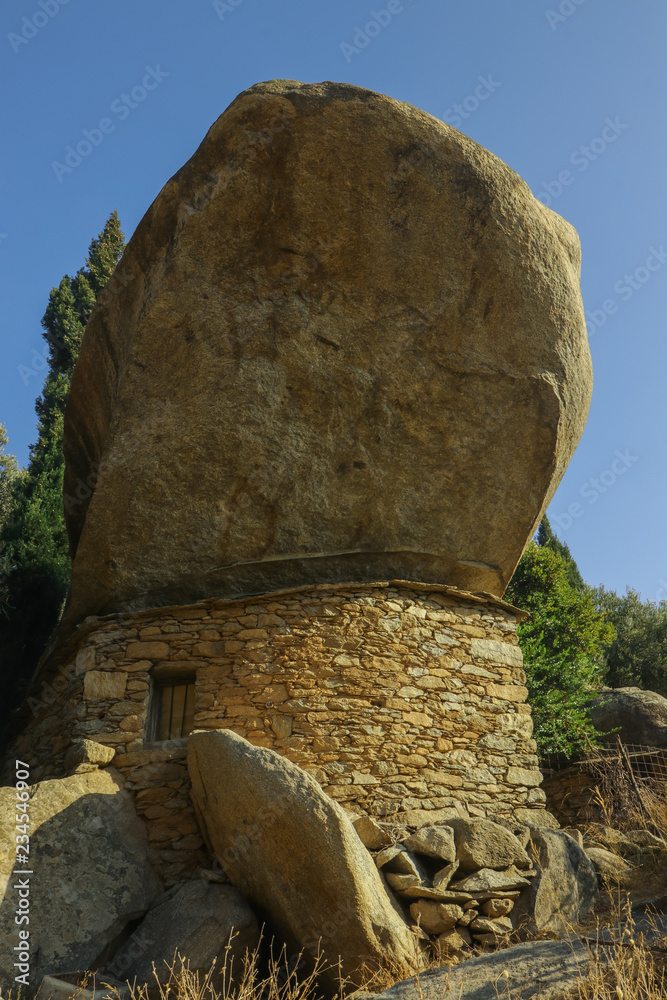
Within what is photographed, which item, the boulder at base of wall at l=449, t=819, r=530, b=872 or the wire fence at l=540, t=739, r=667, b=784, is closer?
the boulder at base of wall at l=449, t=819, r=530, b=872

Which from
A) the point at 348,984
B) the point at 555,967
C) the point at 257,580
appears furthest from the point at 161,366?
the point at 555,967

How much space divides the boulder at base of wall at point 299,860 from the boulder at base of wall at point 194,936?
0.21m

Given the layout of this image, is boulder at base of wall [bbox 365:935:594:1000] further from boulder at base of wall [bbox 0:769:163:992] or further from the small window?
the small window

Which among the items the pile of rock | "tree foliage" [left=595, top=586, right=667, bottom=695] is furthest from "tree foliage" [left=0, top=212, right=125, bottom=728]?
"tree foliage" [left=595, top=586, right=667, bottom=695]

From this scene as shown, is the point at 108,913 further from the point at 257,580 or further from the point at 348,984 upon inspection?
the point at 257,580

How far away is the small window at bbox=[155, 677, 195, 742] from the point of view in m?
6.81

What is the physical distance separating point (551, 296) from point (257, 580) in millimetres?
4403

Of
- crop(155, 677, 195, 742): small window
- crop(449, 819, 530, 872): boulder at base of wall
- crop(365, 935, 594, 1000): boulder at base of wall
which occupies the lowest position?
crop(365, 935, 594, 1000): boulder at base of wall

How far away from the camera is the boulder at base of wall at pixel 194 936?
483 cm

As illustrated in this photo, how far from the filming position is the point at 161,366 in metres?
7.55

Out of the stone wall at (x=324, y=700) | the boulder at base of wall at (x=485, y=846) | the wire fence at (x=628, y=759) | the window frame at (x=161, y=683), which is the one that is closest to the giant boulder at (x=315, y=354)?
the stone wall at (x=324, y=700)

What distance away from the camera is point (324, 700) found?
21.8ft

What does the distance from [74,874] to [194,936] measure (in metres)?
1.11

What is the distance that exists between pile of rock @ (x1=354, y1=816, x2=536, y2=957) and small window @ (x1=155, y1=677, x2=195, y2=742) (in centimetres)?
184
